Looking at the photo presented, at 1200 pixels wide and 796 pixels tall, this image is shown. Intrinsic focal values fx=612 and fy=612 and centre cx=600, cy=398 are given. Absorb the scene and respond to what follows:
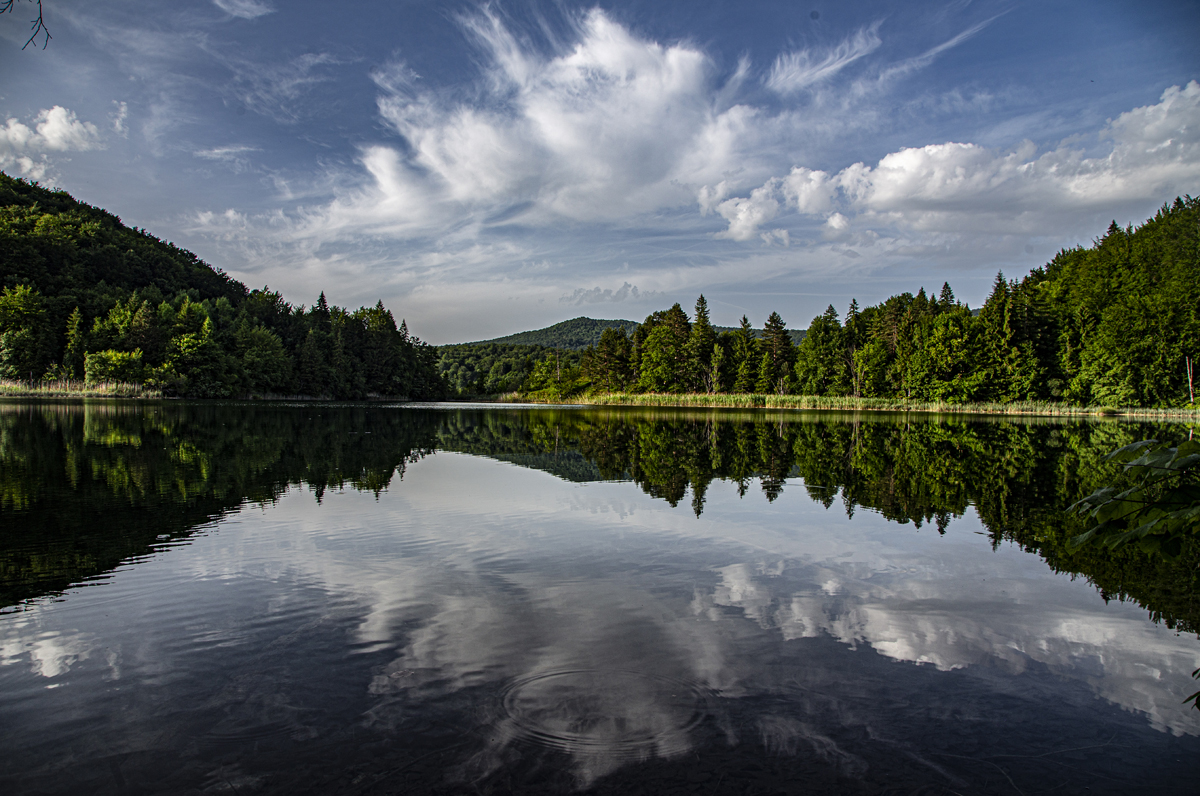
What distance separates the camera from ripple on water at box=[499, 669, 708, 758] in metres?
3.52

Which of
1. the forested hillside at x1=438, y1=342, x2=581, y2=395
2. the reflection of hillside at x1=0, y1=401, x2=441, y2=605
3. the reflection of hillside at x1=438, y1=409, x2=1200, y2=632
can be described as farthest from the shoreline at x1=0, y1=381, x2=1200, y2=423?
the forested hillside at x1=438, y1=342, x2=581, y2=395

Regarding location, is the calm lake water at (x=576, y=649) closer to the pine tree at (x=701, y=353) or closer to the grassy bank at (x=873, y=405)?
the grassy bank at (x=873, y=405)

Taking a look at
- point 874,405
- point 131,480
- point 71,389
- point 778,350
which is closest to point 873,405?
point 874,405

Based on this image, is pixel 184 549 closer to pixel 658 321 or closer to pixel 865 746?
pixel 865 746

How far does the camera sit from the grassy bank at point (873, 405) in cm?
5515

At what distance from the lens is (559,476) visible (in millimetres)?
15359

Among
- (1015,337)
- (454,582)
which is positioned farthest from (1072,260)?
(454,582)

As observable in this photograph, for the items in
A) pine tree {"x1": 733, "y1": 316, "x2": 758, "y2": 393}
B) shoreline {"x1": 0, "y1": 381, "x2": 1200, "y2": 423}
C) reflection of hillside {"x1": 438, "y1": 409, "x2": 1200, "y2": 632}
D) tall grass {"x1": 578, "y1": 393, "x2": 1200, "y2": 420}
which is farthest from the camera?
pine tree {"x1": 733, "y1": 316, "x2": 758, "y2": 393}

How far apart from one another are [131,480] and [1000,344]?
71.7m

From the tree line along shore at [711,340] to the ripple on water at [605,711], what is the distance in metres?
63.9

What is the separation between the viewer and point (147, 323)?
208ft

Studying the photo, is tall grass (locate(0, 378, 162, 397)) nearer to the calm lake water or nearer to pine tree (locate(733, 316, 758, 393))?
the calm lake water

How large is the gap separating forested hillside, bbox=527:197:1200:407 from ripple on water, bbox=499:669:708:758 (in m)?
69.9

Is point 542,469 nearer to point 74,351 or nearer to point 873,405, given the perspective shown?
point 873,405
